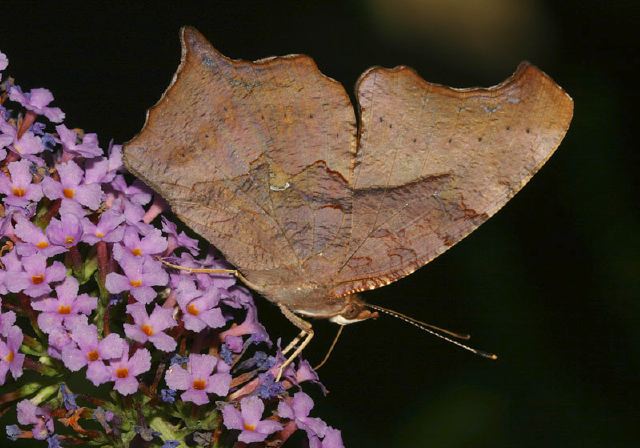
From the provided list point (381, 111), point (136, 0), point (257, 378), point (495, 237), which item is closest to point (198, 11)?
point (136, 0)

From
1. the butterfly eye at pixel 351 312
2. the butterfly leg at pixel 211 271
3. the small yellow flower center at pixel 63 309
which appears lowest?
the small yellow flower center at pixel 63 309

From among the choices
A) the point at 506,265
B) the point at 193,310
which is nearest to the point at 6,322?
the point at 193,310

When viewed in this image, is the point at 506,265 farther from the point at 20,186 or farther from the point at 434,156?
the point at 20,186

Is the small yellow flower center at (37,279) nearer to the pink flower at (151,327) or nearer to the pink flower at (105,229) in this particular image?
the pink flower at (105,229)

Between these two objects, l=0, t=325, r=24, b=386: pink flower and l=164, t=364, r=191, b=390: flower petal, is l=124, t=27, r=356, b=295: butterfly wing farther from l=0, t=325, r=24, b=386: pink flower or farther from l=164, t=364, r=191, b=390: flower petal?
l=0, t=325, r=24, b=386: pink flower

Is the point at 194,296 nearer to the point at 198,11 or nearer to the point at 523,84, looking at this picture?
the point at 523,84

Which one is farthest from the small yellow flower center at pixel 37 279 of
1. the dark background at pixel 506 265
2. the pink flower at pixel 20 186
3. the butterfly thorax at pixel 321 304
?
the dark background at pixel 506 265
